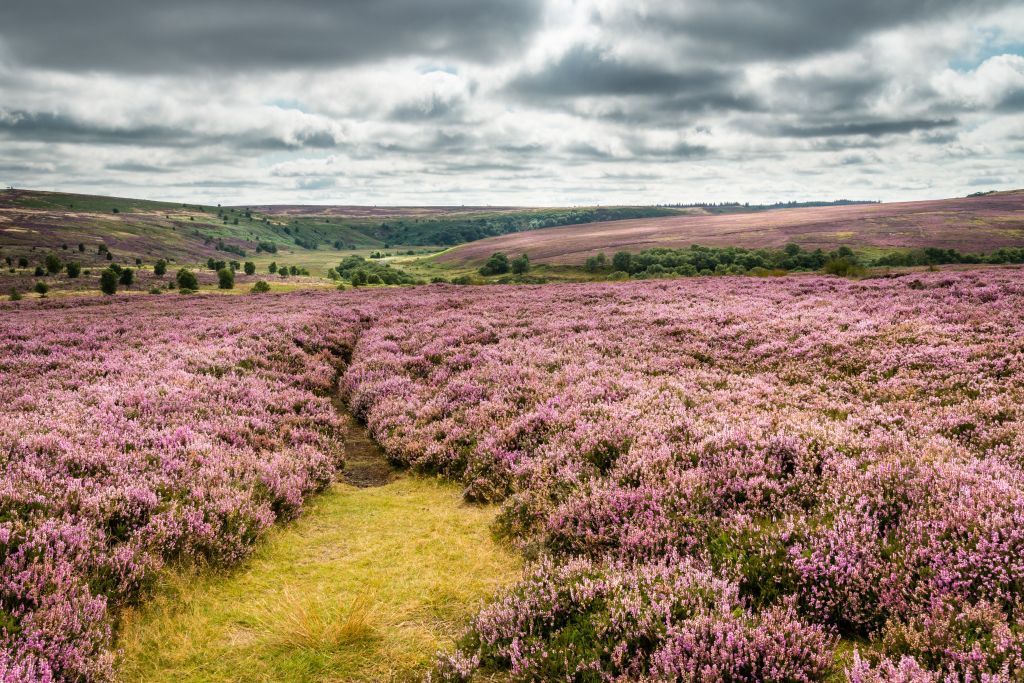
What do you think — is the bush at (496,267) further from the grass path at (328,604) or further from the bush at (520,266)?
the grass path at (328,604)

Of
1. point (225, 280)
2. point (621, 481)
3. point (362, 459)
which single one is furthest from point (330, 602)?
point (225, 280)

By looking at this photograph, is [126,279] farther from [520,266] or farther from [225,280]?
[520,266]

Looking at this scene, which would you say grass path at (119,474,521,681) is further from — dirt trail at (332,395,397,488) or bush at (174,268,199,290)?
bush at (174,268,199,290)

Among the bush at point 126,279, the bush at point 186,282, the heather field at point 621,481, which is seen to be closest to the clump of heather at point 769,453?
the heather field at point 621,481

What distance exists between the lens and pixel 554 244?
172250 millimetres

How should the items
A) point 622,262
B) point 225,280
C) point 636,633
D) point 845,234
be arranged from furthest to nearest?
point 845,234, point 622,262, point 225,280, point 636,633

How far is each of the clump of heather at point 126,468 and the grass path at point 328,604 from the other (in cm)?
39

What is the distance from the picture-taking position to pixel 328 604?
5.69 m

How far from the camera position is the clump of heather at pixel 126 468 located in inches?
186

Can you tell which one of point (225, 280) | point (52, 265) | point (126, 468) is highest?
point (52, 265)

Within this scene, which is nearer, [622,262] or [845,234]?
[622,262]

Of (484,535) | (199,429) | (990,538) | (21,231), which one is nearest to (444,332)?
(199,429)

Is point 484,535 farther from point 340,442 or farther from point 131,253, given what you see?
point 131,253

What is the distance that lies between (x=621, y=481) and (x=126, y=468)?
7.18 m
